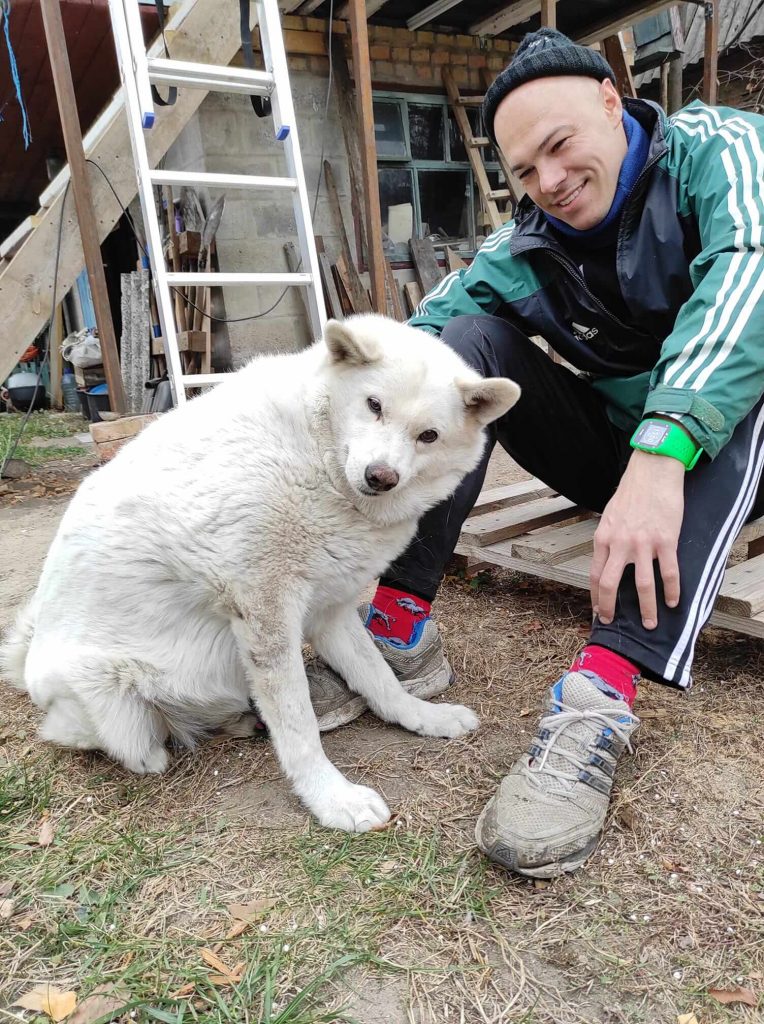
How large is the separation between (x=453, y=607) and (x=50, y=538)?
2.36 metres

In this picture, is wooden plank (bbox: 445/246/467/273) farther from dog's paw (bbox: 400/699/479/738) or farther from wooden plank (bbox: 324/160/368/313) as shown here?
dog's paw (bbox: 400/699/479/738)

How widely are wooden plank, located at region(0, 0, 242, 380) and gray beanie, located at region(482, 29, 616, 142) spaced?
11.1 feet

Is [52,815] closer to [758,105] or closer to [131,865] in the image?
[131,865]

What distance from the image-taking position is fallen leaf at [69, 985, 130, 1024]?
45.8 inches

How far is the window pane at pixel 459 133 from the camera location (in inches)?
320

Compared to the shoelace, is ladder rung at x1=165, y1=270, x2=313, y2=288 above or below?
above

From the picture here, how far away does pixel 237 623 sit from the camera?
1691mm

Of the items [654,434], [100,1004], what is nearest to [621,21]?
[654,434]

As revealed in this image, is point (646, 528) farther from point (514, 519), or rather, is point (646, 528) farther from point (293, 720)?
point (514, 519)

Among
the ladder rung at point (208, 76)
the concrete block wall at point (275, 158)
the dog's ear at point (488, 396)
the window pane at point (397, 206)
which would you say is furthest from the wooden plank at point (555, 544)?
the window pane at point (397, 206)

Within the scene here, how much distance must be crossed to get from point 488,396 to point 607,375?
2.14 ft

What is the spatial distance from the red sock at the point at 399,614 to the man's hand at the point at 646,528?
0.76 meters

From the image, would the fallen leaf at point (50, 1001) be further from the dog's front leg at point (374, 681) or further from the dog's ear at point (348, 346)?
the dog's ear at point (348, 346)

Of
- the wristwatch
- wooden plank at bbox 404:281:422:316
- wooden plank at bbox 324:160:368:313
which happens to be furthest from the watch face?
wooden plank at bbox 404:281:422:316
